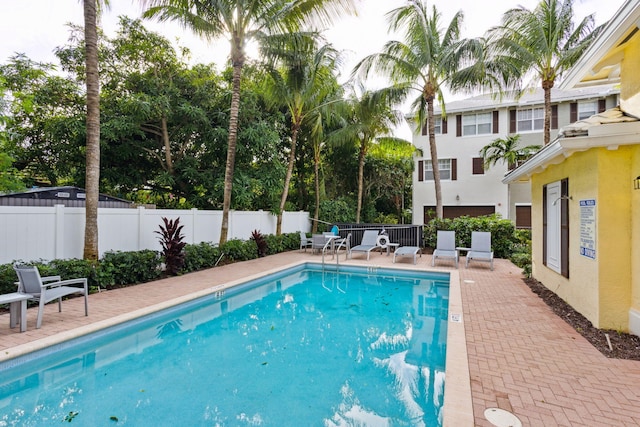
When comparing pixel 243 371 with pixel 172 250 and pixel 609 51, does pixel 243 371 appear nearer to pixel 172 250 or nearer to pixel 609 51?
pixel 172 250

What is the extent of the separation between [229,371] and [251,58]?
11.2 metres

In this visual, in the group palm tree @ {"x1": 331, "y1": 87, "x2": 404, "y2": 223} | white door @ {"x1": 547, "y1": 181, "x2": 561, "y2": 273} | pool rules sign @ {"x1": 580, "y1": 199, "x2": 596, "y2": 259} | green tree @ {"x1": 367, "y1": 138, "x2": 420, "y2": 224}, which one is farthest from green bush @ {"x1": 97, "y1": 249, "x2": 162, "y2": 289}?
green tree @ {"x1": 367, "y1": 138, "x2": 420, "y2": 224}

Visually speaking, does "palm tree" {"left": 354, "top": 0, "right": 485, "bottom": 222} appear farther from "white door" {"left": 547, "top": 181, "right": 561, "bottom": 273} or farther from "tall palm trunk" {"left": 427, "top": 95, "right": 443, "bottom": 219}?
"white door" {"left": 547, "top": 181, "right": 561, "bottom": 273}

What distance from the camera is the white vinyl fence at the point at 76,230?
7.03 m

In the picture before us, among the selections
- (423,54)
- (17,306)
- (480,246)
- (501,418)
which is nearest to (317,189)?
(423,54)

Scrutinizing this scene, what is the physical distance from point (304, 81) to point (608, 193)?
35.7ft

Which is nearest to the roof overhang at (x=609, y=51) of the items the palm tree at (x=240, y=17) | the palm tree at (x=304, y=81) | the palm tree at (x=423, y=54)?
the palm tree at (x=423, y=54)

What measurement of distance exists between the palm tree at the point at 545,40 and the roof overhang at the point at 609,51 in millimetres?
6657

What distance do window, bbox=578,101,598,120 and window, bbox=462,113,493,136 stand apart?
4.33 meters

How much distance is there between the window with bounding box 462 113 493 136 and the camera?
757 inches

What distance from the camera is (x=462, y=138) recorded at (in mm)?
19781

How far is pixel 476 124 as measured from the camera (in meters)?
19.5

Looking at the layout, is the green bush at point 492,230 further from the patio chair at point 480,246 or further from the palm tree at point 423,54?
the patio chair at point 480,246

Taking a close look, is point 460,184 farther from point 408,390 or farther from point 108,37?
point 108,37
